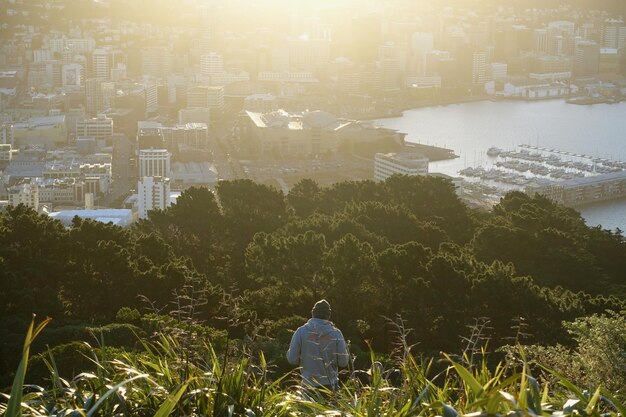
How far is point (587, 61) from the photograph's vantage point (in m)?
18.5

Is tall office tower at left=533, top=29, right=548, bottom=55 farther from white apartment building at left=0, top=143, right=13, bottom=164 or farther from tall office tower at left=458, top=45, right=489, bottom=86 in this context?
white apartment building at left=0, top=143, right=13, bottom=164

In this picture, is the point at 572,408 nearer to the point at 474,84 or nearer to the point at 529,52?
the point at 474,84

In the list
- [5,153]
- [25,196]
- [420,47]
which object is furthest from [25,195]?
[420,47]

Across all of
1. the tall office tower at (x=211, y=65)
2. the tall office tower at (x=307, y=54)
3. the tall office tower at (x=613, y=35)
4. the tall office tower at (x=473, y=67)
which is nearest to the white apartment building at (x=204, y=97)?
the tall office tower at (x=211, y=65)

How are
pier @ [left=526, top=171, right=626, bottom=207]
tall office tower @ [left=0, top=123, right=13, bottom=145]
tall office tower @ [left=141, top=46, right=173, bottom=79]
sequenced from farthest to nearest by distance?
tall office tower @ [left=141, top=46, right=173, bottom=79] < tall office tower @ [left=0, top=123, right=13, bottom=145] < pier @ [left=526, top=171, right=626, bottom=207]

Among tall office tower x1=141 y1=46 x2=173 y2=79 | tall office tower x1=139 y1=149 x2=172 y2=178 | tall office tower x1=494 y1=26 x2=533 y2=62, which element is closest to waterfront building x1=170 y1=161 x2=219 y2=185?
tall office tower x1=139 y1=149 x2=172 y2=178

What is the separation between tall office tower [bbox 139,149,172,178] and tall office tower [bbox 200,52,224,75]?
23.3ft

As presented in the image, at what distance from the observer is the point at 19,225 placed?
11.1ft

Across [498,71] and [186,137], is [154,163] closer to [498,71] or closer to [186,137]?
[186,137]

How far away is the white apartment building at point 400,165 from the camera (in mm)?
9250

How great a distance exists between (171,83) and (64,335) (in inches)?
525

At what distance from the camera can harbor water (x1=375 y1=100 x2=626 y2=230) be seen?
11078 mm

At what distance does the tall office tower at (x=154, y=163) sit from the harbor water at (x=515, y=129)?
8.41 feet

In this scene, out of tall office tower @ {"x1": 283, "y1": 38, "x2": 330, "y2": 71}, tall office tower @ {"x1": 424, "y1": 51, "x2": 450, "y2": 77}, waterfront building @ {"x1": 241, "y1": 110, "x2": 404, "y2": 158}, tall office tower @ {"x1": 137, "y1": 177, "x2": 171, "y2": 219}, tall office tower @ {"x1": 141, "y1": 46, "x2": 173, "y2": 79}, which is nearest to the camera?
tall office tower @ {"x1": 137, "y1": 177, "x2": 171, "y2": 219}
